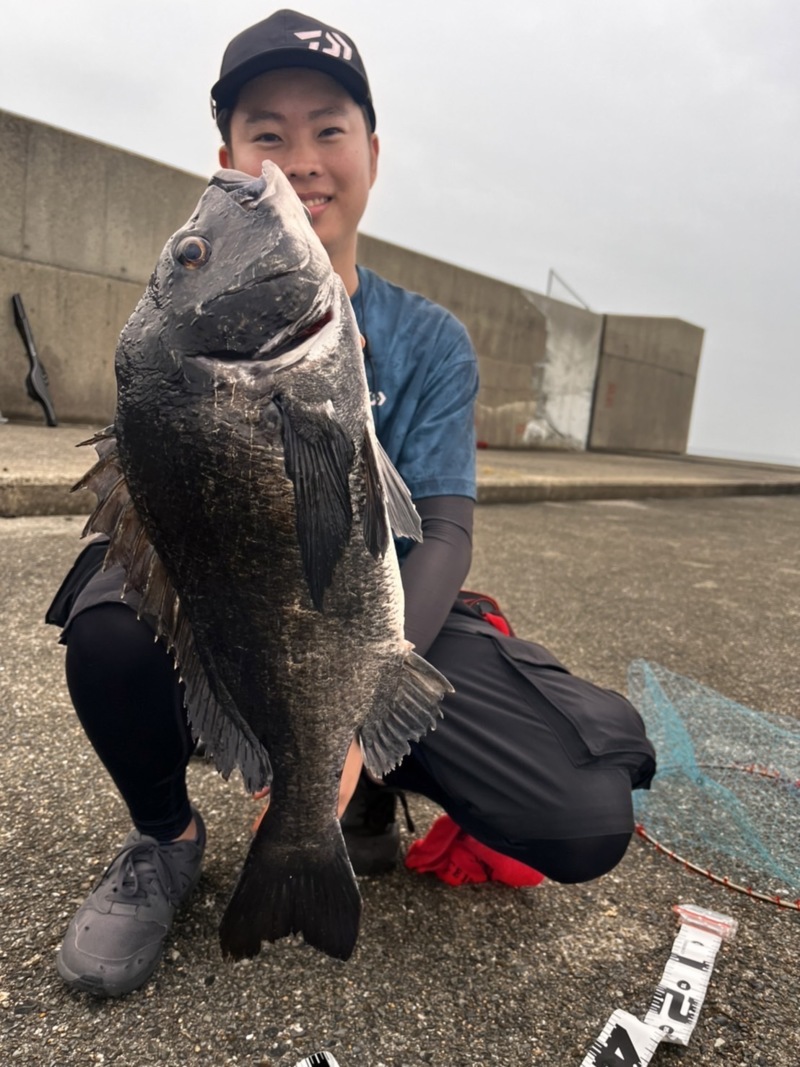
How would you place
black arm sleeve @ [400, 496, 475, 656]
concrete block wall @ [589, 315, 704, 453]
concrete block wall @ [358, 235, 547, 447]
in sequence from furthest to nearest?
concrete block wall @ [589, 315, 704, 453]
concrete block wall @ [358, 235, 547, 447]
black arm sleeve @ [400, 496, 475, 656]

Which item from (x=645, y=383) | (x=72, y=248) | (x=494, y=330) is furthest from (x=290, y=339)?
(x=645, y=383)

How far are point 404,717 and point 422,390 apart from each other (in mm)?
941

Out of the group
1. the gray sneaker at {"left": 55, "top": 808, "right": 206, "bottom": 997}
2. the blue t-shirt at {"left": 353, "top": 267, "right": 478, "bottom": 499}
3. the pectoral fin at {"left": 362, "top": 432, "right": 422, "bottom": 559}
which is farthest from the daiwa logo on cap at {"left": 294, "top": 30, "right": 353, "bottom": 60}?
the gray sneaker at {"left": 55, "top": 808, "right": 206, "bottom": 997}

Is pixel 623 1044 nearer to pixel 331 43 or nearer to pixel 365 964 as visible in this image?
pixel 365 964

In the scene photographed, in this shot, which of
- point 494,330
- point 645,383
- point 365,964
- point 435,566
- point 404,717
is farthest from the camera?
point 645,383

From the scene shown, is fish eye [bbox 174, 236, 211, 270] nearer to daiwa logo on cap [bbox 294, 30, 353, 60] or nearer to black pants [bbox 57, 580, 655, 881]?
black pants [bbox 57, 580, 655, 881]

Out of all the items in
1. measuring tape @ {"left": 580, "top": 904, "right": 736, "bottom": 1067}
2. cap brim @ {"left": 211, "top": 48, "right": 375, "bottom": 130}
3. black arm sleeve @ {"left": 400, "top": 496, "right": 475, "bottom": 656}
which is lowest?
measuring tape @ {"left": 580, "top": 904, "right": 736, "bottom": 1067}

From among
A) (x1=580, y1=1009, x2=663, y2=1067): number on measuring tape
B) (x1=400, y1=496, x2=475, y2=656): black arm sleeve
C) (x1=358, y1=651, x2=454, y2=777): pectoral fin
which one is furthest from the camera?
(x1=400, y1=496, x2=475, y2=656): black arm sleeve

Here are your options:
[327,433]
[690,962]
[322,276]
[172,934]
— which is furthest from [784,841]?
[322,276]

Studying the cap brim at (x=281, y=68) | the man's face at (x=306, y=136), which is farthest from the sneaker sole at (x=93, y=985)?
the cap brim at (x=281, y=68)

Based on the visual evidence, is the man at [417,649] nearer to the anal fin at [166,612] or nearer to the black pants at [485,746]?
the black pants at [485,746]

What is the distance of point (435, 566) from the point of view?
1865 mm

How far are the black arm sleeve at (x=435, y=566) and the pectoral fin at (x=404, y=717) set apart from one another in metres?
0.20

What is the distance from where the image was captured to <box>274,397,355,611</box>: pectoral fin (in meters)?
1.32
